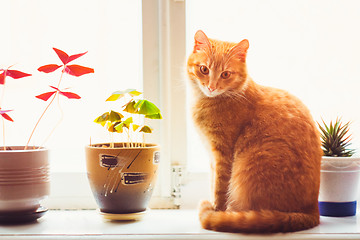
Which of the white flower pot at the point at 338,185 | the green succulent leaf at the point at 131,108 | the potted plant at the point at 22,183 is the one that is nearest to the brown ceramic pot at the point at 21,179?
the potted plant at the point at 22,183

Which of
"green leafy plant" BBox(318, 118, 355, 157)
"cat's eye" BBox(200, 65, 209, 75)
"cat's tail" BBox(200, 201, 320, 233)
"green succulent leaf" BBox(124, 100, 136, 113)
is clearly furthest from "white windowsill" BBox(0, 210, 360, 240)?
"cat's eye" BBox(200, 65, 209, 75)

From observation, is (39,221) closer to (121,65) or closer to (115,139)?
(115,139)

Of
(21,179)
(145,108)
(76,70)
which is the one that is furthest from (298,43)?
(21,179)

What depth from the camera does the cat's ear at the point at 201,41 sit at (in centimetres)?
Answer: 117

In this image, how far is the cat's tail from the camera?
105cm

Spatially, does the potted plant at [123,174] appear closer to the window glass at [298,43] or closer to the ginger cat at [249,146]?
the ginger cat at [249,146]

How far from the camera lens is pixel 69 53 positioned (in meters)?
1.43

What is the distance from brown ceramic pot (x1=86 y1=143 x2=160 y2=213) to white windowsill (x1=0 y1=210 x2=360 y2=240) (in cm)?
6

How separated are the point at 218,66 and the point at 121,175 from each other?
397 millimetres

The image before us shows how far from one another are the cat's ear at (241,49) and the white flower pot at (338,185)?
0.40 metres

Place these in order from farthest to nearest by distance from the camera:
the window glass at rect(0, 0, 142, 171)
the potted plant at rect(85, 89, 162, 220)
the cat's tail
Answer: the window glass at rect(0, 0, 142, 171) < the potted plant at rect(85, 89, 162, 220) < the cat's tail

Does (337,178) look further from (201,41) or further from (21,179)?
(21,179)

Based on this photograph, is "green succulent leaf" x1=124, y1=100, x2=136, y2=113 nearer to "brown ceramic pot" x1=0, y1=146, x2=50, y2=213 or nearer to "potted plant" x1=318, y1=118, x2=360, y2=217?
"brown ceramic pot" x1=0, y1=146, x2=50, y2=213

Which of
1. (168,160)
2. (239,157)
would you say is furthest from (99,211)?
(239,157)
